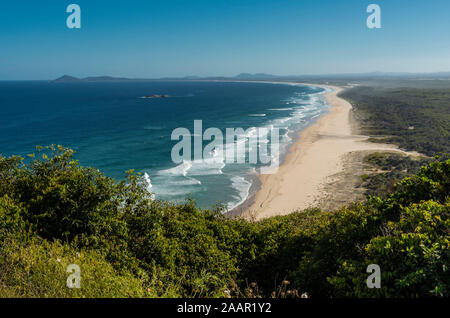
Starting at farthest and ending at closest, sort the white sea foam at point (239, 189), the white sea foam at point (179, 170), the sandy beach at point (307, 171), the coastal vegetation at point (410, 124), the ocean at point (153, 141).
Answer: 1. the coastal vegetation at point (410, 124)
2. the white sea foam at point (179, 170)
3. the ocean at point (153, 141)
4. the white sea foam at point (239, 189)
5. the sandy beach at point (307, 171)

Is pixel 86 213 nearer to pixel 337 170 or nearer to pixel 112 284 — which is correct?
pixel 112 284

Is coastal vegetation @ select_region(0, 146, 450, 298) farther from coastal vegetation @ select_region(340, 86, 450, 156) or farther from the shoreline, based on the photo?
coastal vegetation @ select_region(340, 86, 450, 156)

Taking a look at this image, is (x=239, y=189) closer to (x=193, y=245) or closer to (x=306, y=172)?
(x=306, y=172)

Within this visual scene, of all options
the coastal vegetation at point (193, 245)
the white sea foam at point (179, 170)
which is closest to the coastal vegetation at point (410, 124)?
the white sea foam at point (179, 170)

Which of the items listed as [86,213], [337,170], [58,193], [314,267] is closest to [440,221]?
[314,267]

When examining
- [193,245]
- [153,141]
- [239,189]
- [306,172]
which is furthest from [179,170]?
[193,245]

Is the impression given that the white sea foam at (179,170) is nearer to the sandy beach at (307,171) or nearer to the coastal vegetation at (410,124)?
the sandy beach at (307,171)

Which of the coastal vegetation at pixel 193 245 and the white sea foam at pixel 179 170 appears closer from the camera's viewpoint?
the coastal vegetation at pixel 193 245

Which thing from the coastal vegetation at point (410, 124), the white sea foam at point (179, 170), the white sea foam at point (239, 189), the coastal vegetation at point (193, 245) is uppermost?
the coastal vegetation at point (410, 124)
